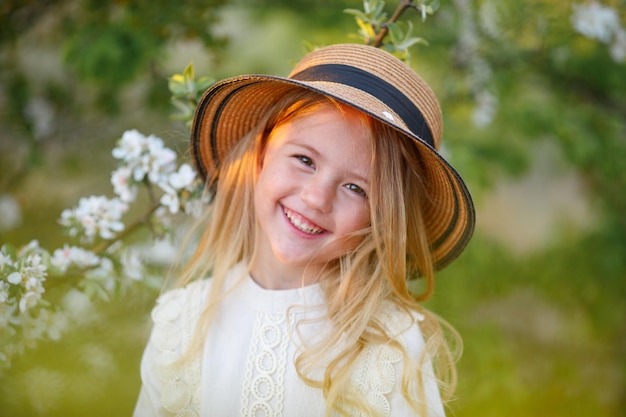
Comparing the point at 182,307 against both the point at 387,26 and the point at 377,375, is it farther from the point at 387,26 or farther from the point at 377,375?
the point at 387,26

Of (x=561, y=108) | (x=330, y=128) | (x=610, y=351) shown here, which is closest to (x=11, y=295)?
(x=330, y=128)

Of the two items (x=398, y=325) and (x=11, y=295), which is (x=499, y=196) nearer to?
(x=398, y=325)

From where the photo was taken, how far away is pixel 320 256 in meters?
1.94

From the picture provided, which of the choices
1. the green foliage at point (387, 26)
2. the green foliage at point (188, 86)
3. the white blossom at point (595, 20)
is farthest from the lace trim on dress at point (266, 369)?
the white blossom at point (595, 20)

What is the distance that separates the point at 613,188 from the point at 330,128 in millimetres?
3029

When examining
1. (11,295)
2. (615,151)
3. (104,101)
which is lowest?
(11,295)

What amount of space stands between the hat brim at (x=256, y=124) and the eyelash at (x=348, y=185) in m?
0.20

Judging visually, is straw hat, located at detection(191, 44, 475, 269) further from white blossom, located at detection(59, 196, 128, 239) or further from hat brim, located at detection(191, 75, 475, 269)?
white blossom, located at detection(59, 196, 128, 239)

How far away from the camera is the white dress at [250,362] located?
184 centimetres

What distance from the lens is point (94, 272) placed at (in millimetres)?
2156

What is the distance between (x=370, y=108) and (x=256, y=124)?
56 centimetres

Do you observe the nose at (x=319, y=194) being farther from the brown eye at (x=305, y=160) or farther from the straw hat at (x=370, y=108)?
the straw hat at (x=370, y=108)

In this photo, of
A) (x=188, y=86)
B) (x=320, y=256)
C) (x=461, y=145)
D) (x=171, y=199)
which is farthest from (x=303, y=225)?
(x=461, y=145)

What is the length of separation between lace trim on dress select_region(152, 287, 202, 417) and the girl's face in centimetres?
33
